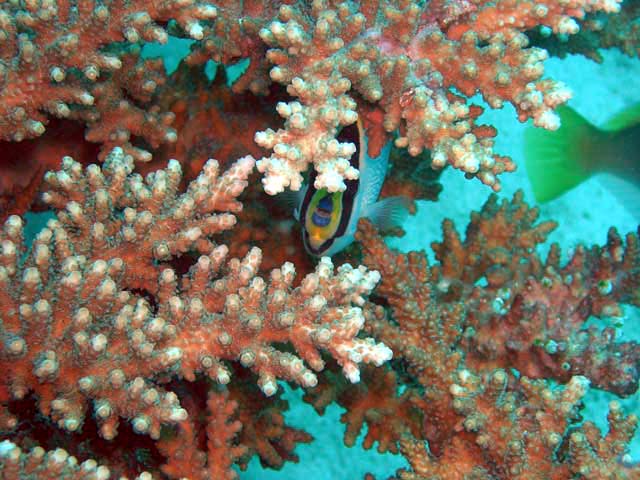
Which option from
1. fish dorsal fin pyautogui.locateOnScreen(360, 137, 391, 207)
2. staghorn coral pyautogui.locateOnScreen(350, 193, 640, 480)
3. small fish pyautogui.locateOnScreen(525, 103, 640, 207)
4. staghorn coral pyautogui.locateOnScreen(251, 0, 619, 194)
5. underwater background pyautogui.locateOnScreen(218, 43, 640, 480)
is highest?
staghorn coral pyautogui.locateOnScreen(251, 0, 619, 194)

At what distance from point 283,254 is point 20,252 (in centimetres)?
134

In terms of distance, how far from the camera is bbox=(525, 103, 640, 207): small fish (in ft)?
14.0

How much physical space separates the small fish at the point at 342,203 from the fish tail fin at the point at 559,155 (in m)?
2.10

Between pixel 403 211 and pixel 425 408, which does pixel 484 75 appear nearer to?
pixel 403 211

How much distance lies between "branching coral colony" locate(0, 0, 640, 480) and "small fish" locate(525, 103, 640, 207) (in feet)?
4.51

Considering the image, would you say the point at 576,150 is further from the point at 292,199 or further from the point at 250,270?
the point at 250,270

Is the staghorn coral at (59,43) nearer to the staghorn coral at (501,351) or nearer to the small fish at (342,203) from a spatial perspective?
the small fish at (342,203)

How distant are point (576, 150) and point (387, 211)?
2185mm

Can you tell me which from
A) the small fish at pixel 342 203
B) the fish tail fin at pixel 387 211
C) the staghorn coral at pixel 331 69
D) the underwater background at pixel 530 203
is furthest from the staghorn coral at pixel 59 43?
the underwater background at pixel 530 203

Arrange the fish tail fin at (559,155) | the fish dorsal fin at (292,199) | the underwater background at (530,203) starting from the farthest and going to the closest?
the fish tail fin at (559,155) → the underwater background at (530,203) → the fish dorsal fin at (292,199)

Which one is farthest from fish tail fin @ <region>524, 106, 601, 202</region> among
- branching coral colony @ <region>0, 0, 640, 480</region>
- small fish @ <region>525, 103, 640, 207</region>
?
branching coral colony @ <region>0, 0, 640, 480</region>

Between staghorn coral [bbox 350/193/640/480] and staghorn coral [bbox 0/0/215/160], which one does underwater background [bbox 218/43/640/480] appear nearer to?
staghorn coral [bbox 350/193/640/480]

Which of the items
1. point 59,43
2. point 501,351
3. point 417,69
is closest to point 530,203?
point 501,351

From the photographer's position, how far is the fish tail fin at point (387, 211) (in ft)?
9.20
